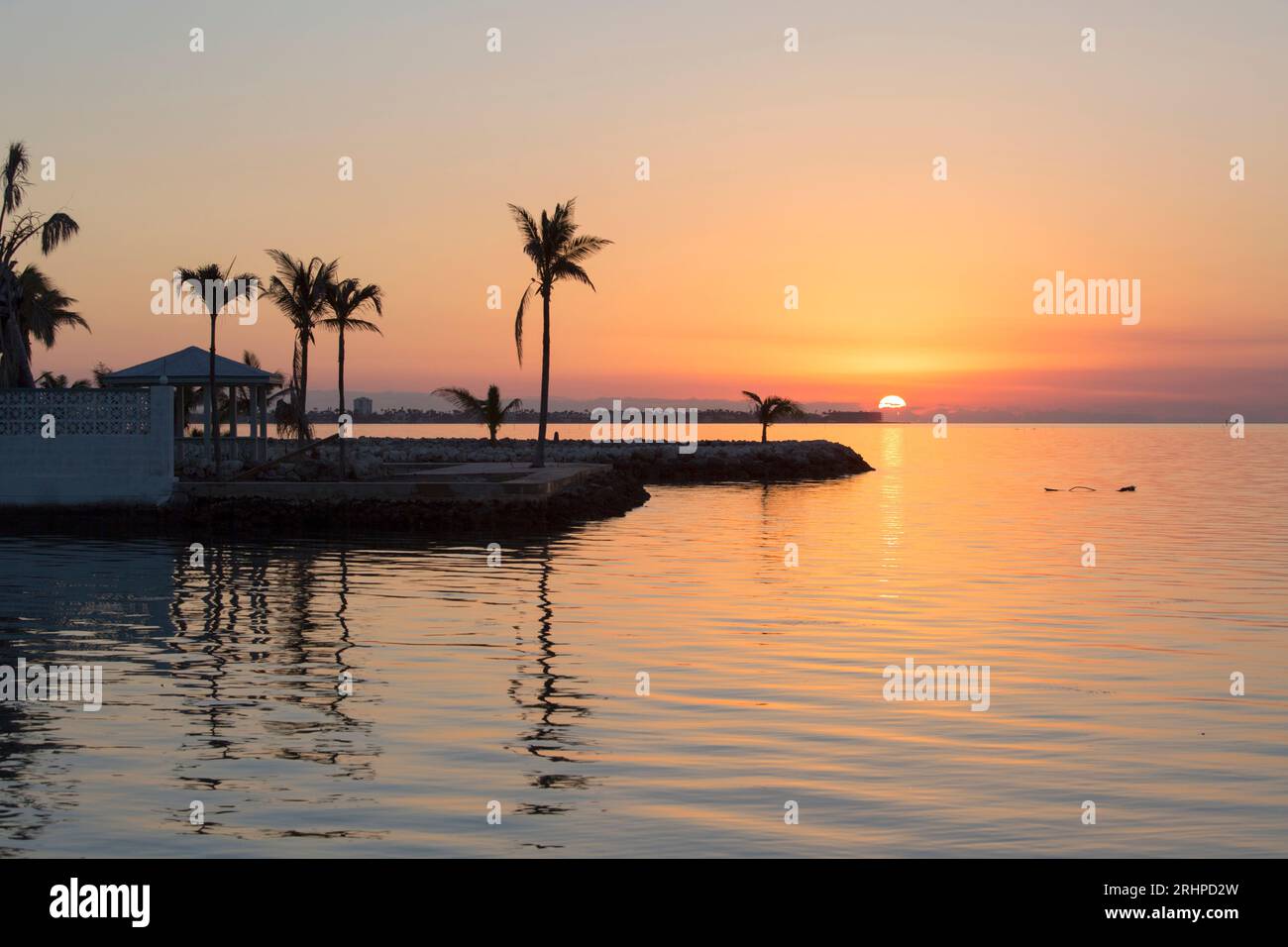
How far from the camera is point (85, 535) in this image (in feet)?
117

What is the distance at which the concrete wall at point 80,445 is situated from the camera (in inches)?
1469

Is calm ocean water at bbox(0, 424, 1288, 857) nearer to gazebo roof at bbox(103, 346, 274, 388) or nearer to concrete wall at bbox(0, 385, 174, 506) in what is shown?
concrete wall at bbox(0, 385, 174, 506)

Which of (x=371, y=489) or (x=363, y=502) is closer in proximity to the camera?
(x=363, y=502)

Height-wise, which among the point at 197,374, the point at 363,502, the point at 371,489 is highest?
the point at 197,374

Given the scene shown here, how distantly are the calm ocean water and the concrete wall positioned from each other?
20.7ft

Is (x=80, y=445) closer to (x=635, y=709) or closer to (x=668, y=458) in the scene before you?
(x=635, y=709)

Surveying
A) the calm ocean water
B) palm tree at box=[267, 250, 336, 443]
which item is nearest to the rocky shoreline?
palm tree at box=[267, 250, 336, 443]

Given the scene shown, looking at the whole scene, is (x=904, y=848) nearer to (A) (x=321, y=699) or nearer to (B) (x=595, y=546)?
(A) (x=321, y=699)

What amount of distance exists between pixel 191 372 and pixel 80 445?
7475 mm

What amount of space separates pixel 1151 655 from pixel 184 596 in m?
15.7

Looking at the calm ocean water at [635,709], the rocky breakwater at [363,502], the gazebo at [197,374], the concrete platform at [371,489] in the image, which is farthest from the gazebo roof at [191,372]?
the calm ocean water at [635,709]

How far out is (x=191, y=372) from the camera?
44.6 meters

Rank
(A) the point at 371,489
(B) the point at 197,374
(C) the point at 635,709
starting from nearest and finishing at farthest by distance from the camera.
Answer: 1. (C) the point at 635,709
2. (A) the point at 371,489
3. (B) the point at 197,374

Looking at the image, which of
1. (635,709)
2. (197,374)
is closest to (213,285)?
(197,374)
